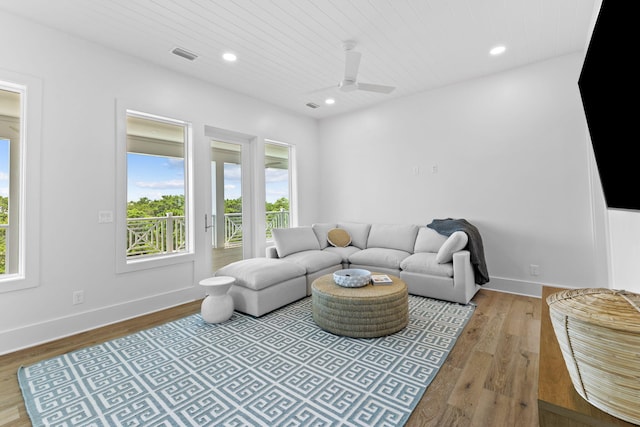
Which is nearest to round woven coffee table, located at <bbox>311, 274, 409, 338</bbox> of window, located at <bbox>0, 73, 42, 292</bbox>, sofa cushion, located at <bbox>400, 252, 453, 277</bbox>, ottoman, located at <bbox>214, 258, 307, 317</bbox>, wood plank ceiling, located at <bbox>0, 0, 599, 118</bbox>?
ottoman, located at <bbox>214, 258, 307, 317</bbox>

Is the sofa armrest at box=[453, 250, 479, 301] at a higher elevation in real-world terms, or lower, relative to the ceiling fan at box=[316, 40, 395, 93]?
lower

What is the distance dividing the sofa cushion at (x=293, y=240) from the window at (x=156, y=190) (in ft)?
3.76

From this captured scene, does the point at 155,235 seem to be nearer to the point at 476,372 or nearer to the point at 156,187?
the point at 156,187

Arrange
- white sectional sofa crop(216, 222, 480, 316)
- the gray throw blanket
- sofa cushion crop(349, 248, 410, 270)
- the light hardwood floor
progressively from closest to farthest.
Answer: the light hardwood floor, white sectional sofa crop(216, 222, 480, 316), the gray throw blanket, sofa cushion crop(349, 248, 410, 270)

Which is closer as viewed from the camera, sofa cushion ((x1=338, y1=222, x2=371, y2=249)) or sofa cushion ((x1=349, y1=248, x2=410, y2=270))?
sofa cushion ((x1=349, y1=248, x2=410, y2=270))

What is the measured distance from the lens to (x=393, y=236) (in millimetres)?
4488

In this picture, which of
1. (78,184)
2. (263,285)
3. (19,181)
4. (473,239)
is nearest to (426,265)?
(473,239)

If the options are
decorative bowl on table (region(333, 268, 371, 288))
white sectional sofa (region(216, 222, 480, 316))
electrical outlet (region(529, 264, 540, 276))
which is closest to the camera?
decorative bowl on table (region(333, 268, 371, 288))

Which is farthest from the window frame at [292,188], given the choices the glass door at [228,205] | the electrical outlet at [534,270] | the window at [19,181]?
the electrical outlet at [534,270]

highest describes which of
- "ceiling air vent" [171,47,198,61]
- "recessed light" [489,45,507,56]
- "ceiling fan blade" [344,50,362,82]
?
"recessed light" [489,45,507,56]

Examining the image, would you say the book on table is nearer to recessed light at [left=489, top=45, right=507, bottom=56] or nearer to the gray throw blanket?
the gray throw blanket

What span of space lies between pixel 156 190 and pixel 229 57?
1.82 metres

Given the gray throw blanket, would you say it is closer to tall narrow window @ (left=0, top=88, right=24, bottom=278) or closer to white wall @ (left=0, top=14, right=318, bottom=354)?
white wall @ (left=0, top=14, right=318, bottom=354)

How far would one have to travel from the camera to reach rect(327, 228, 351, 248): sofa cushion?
4777 mm
